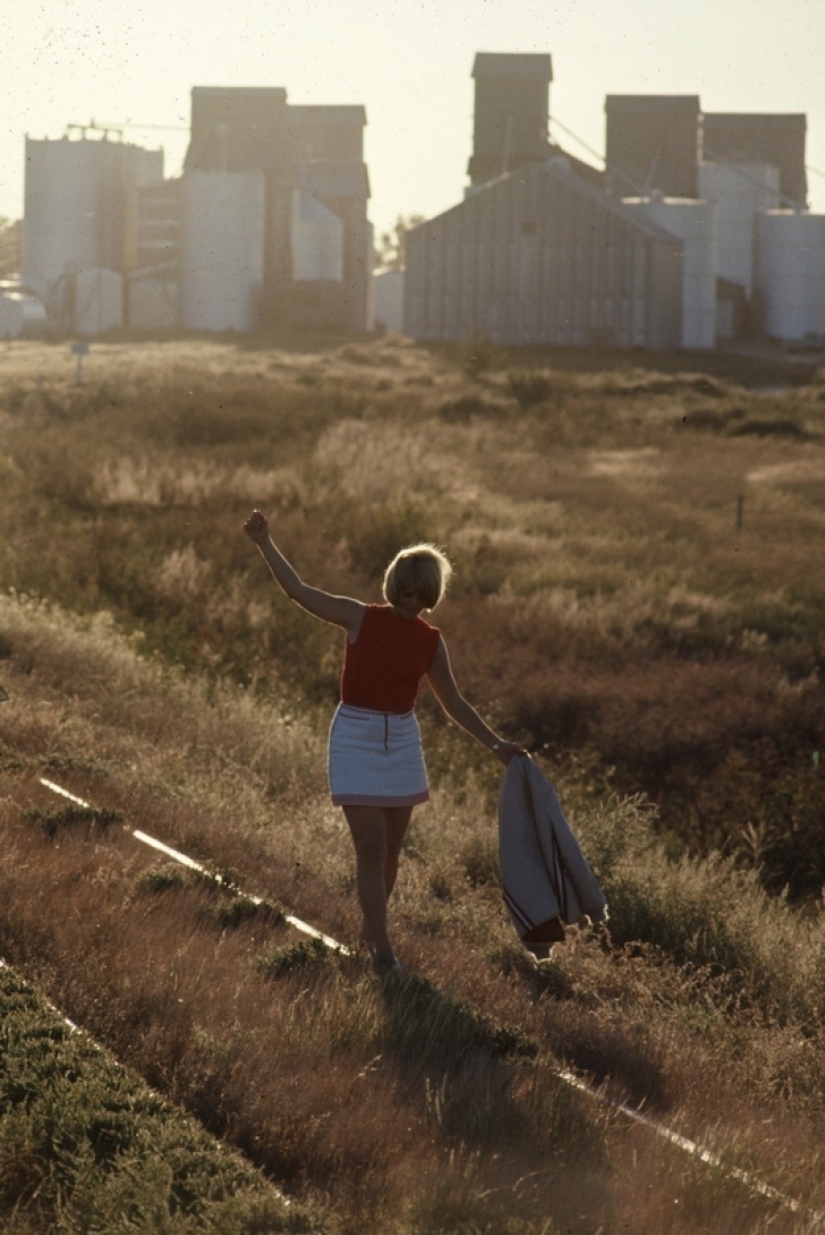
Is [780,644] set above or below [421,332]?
below

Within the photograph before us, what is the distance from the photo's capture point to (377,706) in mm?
6207

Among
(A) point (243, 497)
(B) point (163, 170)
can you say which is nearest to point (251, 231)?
(B) point (163, 170)

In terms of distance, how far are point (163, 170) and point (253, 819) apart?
333ft

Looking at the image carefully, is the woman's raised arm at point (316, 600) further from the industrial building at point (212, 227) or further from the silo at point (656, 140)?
the silo at point (656, 140)

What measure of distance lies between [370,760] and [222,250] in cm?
9157

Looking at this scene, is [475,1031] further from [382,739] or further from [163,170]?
[163,170]

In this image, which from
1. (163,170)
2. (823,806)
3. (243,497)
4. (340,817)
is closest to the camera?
(340,817)

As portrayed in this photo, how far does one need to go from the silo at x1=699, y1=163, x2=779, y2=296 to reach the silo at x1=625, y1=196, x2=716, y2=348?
33.0 ft

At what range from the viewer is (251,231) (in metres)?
Answer: 94.7

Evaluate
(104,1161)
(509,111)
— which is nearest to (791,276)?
(509,111)

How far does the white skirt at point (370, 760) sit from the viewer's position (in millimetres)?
6176

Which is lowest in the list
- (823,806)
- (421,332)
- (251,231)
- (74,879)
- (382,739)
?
(823,806)

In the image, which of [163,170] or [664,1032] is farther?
[163,170]

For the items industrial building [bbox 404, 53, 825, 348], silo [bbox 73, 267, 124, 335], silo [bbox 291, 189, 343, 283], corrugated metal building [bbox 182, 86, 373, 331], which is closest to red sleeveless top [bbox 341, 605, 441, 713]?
industrial building [bbox 404, 53, 825, 348]
